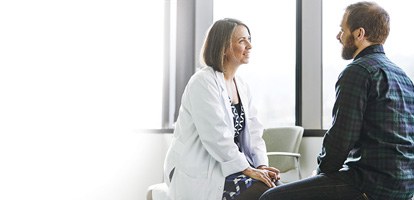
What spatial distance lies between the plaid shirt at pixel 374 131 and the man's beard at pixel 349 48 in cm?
12

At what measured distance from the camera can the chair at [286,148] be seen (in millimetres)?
3459

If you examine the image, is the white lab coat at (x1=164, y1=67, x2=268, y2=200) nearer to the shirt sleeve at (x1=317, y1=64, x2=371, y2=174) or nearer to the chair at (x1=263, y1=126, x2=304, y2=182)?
the shirt sleeve at (x1=317, y1=64, x2=371, y2=174)

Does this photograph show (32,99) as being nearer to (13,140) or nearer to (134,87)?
(13,140)

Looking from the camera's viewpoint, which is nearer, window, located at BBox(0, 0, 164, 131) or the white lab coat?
the white lab coat

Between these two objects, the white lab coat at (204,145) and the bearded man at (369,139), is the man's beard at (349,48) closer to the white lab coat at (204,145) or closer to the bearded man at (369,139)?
the bearded man at (369,139)

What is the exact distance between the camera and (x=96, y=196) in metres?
4.29

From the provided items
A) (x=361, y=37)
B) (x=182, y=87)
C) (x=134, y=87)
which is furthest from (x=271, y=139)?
(x=361, y=37)

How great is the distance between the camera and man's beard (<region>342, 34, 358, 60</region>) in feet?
5.65

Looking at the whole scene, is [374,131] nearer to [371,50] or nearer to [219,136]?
[371,50]

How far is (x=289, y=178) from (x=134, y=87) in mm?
1874

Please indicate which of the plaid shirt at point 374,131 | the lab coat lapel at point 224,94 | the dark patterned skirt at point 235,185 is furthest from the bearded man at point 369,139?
the lab coat lapel at point 224,94

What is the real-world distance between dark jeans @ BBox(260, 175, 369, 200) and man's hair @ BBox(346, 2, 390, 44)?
0.55 m

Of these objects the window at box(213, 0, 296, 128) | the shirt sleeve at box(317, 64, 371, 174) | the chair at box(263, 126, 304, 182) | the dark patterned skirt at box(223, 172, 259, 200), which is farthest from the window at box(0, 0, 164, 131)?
the shirt sleeve at box(317, 64, 371, 174)

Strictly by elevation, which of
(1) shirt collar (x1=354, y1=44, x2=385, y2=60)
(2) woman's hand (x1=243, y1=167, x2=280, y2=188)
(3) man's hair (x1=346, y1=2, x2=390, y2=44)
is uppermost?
(3) man's hair (x1=346, y1=2, x2=390, y2=44)
